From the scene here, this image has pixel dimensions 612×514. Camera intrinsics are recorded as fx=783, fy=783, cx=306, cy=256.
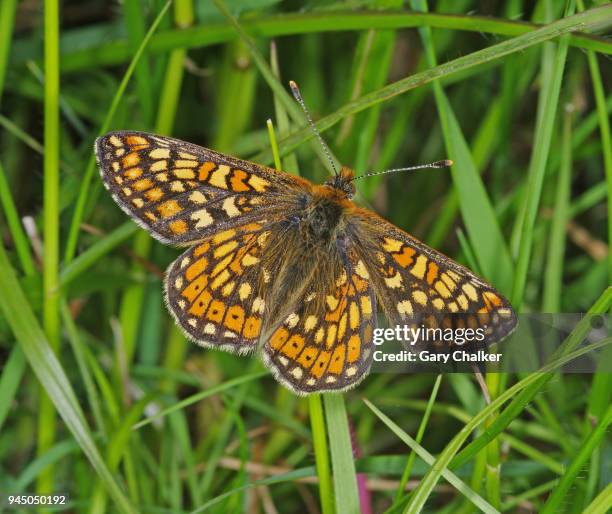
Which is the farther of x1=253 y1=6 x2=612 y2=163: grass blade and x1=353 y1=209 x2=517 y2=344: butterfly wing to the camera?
x1=353 y1=209 x2=517 y2=344: butterfly wing

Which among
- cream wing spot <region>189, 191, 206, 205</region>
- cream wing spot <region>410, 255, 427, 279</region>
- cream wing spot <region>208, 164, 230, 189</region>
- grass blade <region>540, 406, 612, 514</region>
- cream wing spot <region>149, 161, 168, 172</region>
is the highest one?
cream wing spot <region>149, 161, 168, 172</region>

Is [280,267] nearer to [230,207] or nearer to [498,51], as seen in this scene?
[230,207]

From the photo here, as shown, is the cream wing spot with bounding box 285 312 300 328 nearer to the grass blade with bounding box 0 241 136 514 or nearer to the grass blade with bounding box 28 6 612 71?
the grass blade with bounding box 0 241 136 514

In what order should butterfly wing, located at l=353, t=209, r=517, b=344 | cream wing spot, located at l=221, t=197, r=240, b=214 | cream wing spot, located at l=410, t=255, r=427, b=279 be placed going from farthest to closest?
cream wing spot, located at l=221, t=197, r=240, b=214, cream wing spot, located at l=410, t=255, r=427, b=279, butterfly wing, located at l=353, t=209, r=517, b=344

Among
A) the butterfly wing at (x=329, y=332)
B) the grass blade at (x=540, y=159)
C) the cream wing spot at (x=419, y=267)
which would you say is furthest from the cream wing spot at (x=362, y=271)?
the grass blade at (x=540, y=159)

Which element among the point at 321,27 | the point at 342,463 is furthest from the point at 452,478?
the point at 321,27

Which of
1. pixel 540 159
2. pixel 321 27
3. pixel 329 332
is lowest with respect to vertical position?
pixel 329 332

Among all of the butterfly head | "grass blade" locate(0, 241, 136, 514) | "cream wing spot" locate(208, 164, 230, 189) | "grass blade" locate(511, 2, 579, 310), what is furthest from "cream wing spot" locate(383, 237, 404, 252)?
"grass blade" locate(0, 241, 136, 514)

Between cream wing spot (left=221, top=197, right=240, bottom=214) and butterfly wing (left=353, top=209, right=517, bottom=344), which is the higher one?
cream wing spot (left=221, top=197, right=240, bottom=214)
